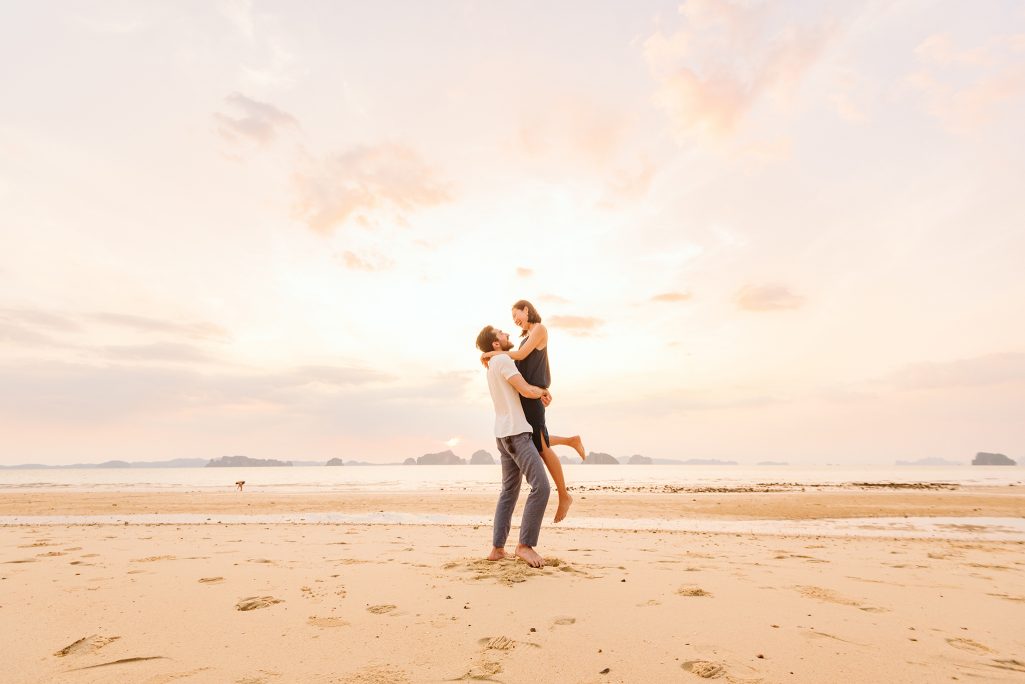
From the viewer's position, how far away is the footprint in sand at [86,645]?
334 centimetres

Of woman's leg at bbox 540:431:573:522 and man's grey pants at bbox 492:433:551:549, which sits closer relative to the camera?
man's grey pants at bbox 492:433:551:549

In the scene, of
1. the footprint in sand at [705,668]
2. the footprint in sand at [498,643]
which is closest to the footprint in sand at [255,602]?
the footprint in sand at [498,643]

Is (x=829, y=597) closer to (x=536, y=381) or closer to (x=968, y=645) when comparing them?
(x=968, y=645)

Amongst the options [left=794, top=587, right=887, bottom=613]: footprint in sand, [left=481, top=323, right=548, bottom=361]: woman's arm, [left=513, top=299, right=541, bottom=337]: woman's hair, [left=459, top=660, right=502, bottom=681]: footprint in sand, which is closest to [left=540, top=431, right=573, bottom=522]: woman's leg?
[left=481, top=323, right=548, bottom=361]: woman's arm

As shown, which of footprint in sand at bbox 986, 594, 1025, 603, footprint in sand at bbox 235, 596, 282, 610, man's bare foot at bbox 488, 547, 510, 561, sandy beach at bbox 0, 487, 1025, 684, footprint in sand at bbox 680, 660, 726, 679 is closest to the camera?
footprint in sand at bbox 680, 660, 726, 679

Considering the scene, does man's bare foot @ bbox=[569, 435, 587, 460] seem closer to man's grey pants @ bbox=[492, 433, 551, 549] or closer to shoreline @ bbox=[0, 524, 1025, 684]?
man's grey pants @ bbox=[492, 433, 551, 549]

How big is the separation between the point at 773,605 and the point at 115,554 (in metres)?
8.34

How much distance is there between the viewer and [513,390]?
595 cm

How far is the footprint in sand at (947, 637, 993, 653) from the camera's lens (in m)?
3.54

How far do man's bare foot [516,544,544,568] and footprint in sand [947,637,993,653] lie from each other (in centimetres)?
355

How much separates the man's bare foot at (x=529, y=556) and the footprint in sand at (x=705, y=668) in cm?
275

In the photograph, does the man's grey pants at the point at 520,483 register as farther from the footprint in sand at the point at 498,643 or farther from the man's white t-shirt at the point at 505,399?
the footprint in sand at the point at 498,643

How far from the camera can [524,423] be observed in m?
5.86

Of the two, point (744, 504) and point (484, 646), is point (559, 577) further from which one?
point (744, 504)
